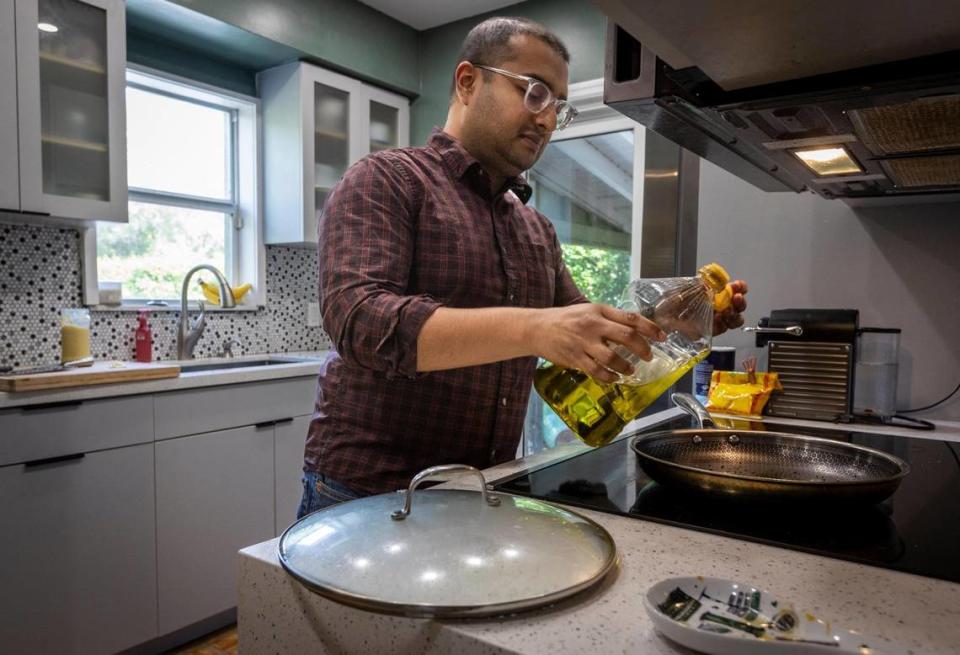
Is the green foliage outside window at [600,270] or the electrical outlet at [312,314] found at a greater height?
the green foliage outside window at [600,270]

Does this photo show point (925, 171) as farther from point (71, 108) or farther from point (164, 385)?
point (71, 108)

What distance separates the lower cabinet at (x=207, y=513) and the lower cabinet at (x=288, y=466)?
3cm

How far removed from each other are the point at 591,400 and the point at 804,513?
32 cm

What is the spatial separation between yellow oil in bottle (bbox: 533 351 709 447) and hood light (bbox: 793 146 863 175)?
1.37 ft

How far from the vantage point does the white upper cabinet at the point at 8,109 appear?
1.95m

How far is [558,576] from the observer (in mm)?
539

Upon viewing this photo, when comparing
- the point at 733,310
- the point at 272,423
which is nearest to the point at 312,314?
the point at 272,423

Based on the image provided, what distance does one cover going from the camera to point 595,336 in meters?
0.68

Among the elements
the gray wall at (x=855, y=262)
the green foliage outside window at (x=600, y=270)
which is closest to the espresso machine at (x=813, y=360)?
the gray wall at (x=855, y=262)

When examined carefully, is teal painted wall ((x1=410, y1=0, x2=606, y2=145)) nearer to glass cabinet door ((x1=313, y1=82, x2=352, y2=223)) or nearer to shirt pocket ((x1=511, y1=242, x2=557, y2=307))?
glass cabinet door ((x1=313, y1=82, x2=352, y2=223))

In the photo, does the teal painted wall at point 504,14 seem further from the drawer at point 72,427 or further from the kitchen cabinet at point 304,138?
the drawer at point 72,427

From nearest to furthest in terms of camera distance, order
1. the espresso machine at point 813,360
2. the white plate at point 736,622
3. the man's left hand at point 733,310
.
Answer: the white plate at point 736,622 → the man's left hand at point 733,310 → the espresso machine at point 813,360

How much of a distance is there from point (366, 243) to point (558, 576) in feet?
1.81

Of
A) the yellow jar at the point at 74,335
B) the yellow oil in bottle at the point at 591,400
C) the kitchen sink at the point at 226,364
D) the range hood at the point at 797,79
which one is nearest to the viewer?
the range hood at the point at 797,79
